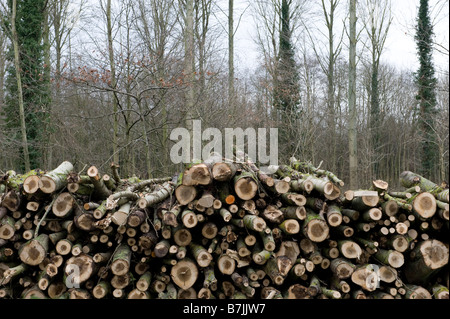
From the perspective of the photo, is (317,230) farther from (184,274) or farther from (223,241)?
(184,274)

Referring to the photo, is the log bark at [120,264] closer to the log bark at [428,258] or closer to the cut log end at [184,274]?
the cut log end at [184,274]

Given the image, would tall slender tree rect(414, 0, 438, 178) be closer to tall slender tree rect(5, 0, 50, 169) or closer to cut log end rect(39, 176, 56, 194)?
tall slender tree rect(5, 0, 50, 169)

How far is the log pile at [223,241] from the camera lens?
158 inches

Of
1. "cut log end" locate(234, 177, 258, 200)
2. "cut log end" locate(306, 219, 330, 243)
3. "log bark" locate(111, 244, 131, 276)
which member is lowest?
"log bark" locate(111, 244, 131, 276)

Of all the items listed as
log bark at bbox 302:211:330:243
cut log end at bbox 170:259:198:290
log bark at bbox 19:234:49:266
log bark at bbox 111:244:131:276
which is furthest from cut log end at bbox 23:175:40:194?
log bark at bbox 302:211:330:243

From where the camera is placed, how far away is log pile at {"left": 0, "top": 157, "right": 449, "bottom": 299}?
402 centimetres

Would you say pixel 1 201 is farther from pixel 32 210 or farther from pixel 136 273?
pixel 136 273

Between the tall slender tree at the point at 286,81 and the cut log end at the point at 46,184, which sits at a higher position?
the tall slender tree at the point at 286,81

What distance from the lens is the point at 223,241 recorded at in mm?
4211

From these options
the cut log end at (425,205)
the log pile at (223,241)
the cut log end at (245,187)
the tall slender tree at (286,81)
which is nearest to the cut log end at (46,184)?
the log pile at (223,241)

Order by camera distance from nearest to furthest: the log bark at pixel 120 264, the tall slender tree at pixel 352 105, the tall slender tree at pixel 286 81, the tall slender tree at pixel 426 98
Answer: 1. the log bark at pixel 120 264
2. the tall slender tree at pixel 352 105
3. the tall slender tree at pixel 286 81
4. the tall slender tree at pixel 426 98

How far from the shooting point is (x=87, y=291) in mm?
4090

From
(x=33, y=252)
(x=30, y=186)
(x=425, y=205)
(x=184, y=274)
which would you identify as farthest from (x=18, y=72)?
(x=425, y=205)

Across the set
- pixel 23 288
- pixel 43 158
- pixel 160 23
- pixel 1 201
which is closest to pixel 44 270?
pixel 23 288
